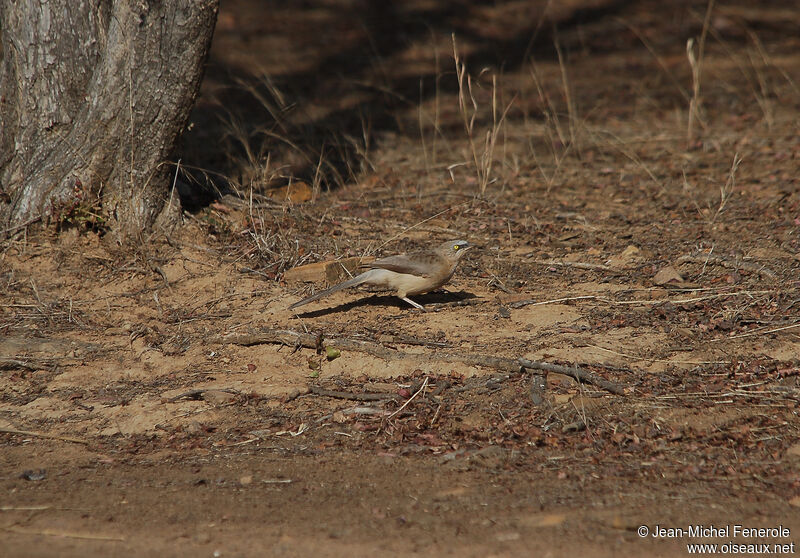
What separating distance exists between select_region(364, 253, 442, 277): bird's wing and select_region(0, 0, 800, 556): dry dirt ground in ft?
1.24

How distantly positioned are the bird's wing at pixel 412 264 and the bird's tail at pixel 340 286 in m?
0.09

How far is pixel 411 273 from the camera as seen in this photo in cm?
633

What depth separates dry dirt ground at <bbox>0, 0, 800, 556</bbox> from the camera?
3939 millimetres

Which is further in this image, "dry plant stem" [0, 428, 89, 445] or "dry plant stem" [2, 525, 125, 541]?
"dry plant stem" [0, 428, 89, 445]

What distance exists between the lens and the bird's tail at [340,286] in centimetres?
632

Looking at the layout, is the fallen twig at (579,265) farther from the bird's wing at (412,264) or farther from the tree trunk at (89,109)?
the tree trunk at (89,109)

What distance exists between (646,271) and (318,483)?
3.94m

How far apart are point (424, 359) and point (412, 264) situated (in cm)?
98

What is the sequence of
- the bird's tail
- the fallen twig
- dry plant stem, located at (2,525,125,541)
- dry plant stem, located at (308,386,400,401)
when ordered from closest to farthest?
dry plant stem, located at (2,525,125,541), dry plant stem, located at (308,386,400,401), the bird's tail, the fallen twig

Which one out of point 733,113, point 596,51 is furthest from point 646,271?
point 596,51

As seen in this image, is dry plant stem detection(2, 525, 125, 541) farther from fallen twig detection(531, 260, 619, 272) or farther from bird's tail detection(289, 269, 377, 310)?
fallen twig detection(531, 260, 619, 272)

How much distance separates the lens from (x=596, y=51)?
1559cm

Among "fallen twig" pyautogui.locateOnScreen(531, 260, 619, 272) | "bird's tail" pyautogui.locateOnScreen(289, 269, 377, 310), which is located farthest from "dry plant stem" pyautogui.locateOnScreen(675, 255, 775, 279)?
"bird's tail" pyautogui.locateOnScreen(289, 269, 377, 310)

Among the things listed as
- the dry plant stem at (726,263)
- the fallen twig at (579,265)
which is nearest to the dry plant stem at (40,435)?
the fallen twig at (579,265)
